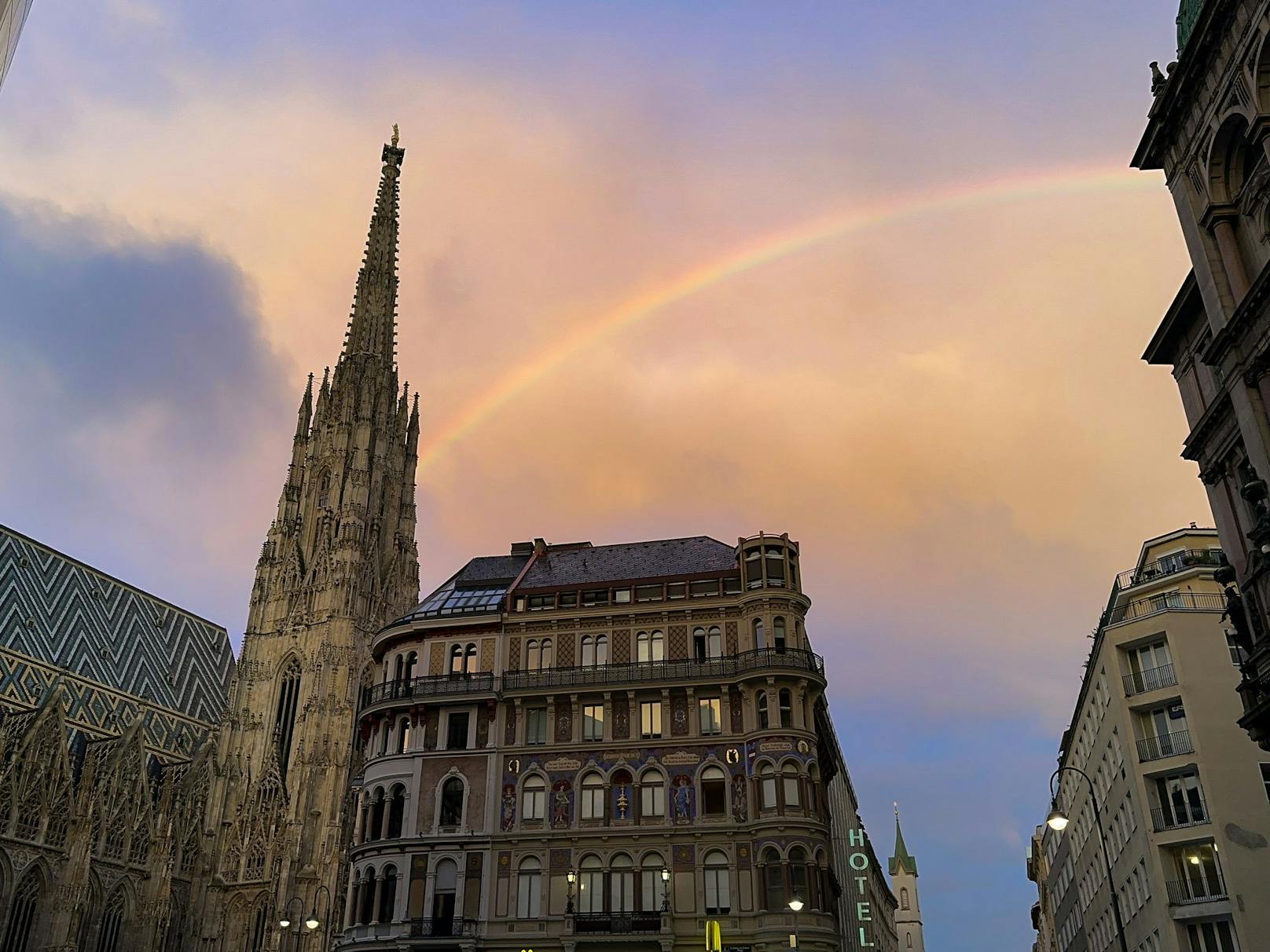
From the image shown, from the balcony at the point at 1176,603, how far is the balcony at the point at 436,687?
3026 centimetres

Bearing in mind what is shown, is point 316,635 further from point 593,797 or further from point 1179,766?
point 1179,766

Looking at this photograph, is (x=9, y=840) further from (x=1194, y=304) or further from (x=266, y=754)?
(x=1194, y=304)

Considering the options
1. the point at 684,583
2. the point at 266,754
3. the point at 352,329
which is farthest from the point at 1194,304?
the point at 352,329

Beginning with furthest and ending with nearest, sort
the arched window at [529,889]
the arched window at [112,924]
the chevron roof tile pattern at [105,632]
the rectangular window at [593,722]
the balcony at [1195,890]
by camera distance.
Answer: the chevron roof tile pattern at [105,632]
the arched window at [112,924]
the rectangular window at [593,722]
the arched window at [529,889]
the balcony at [1195,890]

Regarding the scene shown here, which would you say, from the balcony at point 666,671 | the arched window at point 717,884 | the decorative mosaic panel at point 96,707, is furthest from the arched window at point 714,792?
the decorative mosaic panel at point 96,707

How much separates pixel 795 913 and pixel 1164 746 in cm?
1816

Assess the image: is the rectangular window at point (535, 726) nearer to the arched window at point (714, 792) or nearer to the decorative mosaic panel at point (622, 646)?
the decorative mosaic panel at point (622, 646)

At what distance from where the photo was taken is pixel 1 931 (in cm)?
9050

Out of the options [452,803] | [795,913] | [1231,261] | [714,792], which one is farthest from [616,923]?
[1231,261]

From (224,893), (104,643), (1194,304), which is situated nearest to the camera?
(1194,304)

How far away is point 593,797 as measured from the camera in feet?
161

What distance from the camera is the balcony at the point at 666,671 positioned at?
1930 inches

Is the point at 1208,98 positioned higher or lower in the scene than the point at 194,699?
lower

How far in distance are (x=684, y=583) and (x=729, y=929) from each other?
15.8m
